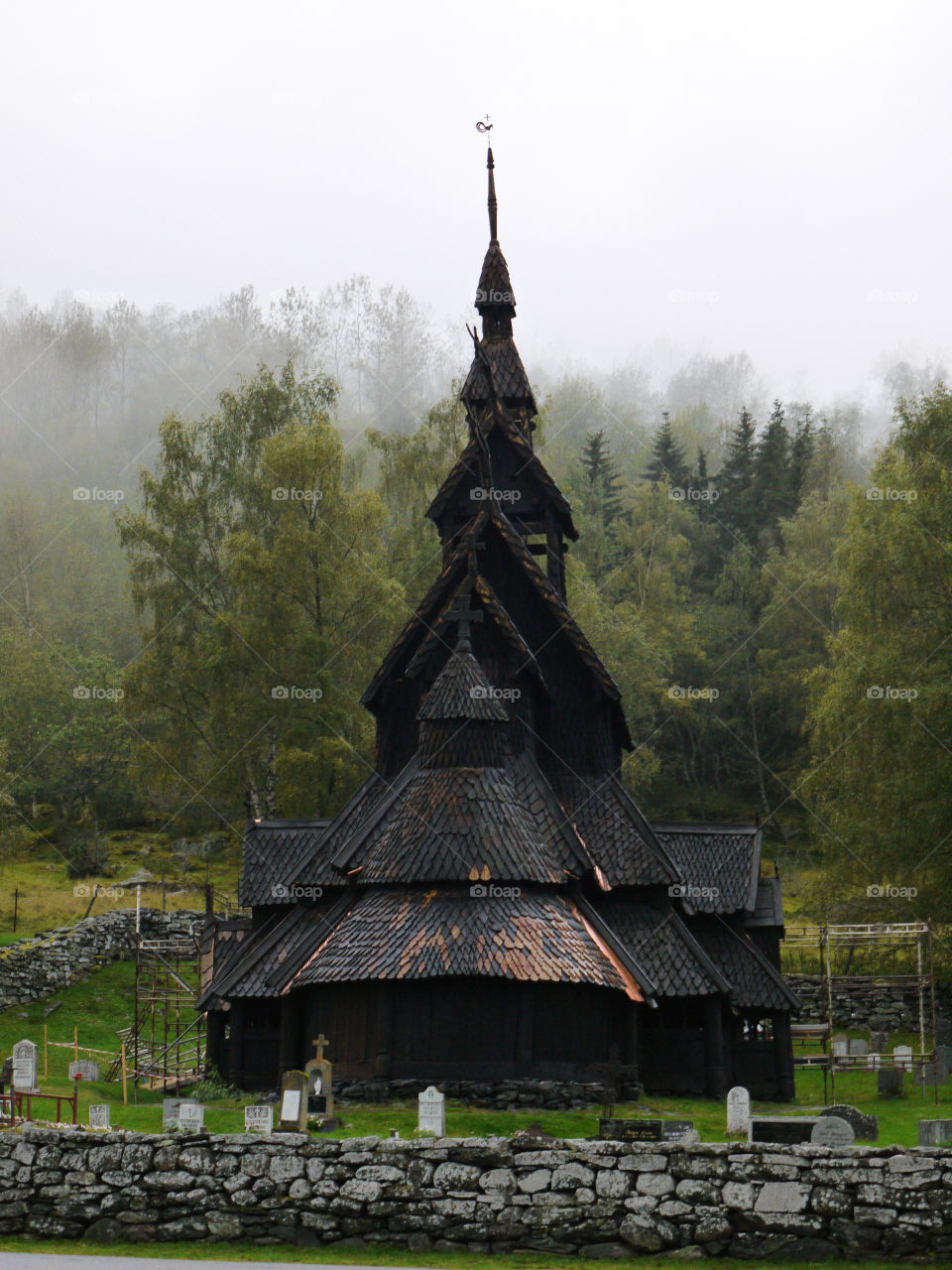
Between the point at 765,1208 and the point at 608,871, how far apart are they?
13.6 metres

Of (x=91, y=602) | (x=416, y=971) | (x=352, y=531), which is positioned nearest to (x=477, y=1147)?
(x=416, y=971)

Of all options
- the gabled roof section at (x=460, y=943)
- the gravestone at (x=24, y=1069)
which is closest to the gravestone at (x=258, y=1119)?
the gravestone at (x=24, y=1069)

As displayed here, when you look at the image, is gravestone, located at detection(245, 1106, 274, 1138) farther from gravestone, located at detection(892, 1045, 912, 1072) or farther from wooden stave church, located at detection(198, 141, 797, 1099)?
gravestone, located at detection(892, 1045, 912, 1072)

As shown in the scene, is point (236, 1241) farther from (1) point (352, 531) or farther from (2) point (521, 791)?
(1) point (352, 531)

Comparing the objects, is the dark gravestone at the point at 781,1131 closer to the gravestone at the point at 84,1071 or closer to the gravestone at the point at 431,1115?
the gravestone at the point at 431,1115

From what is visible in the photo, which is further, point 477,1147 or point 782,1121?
point 782,1121

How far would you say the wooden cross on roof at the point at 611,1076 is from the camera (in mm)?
19672

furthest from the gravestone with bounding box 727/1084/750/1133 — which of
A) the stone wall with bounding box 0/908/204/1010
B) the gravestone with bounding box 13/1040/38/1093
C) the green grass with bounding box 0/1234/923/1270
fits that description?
the stone wall with bounding box 0/908/204/1010

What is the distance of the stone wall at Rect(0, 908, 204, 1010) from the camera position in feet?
117

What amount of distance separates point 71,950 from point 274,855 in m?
11.3

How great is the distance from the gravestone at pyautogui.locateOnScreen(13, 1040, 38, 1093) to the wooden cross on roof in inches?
303

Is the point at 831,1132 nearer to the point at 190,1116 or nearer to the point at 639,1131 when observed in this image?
the point at 639,1131

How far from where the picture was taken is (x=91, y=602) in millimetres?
73375

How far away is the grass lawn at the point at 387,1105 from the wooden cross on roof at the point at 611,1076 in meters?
0.45
